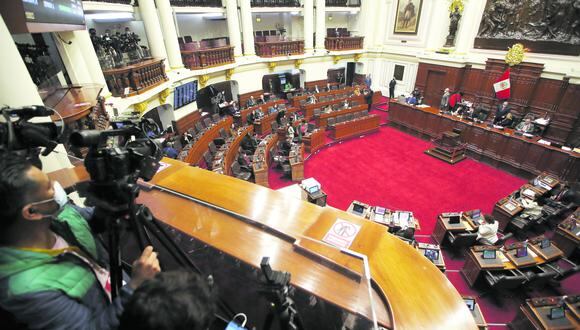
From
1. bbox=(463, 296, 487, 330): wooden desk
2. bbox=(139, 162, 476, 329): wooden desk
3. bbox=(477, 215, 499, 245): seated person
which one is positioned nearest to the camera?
bbox=(139, 162, 476, 329): wooden desk

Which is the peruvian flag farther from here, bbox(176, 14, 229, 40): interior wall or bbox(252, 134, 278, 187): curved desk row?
bbox(176, 14, 229, 40): interior wall

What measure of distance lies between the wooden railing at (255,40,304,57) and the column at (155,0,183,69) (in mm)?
4817

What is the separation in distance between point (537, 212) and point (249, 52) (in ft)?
40.9

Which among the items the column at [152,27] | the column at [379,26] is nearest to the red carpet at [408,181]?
the column at [152,27]

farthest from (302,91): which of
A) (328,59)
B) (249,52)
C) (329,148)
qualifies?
(329,148)

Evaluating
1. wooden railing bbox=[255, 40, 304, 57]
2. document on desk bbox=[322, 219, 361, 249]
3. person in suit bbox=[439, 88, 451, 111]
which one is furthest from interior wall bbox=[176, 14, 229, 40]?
document on desk bbox=[322, 219, 361, 249]

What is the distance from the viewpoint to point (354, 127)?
37.7 feet

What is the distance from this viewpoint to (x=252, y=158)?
8812mm

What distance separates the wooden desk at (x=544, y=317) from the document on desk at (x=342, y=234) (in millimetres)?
3586

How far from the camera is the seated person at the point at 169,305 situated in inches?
36.6

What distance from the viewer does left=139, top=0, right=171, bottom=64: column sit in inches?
333

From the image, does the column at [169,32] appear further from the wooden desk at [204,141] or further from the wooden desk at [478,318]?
the wooden desk at [478,318]

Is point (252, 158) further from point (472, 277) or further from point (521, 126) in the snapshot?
point (521, 126)

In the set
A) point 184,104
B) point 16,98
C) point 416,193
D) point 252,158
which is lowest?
point 416,193
